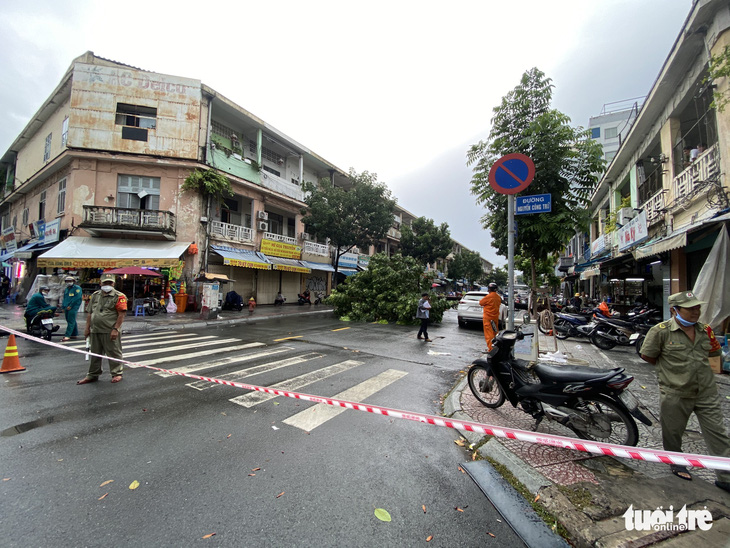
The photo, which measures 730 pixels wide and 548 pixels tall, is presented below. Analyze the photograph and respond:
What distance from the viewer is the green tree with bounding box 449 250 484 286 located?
164 ft

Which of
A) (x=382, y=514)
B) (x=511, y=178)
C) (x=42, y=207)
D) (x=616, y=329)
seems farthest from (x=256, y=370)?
(x=42, y=207)

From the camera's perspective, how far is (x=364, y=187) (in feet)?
70.9

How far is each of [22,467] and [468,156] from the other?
8.13m

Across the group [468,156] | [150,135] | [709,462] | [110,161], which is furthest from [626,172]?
[110,161]

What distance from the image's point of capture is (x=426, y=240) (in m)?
33.2

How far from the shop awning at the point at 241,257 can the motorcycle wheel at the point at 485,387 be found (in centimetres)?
1548

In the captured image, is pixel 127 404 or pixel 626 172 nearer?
pixel 127 404

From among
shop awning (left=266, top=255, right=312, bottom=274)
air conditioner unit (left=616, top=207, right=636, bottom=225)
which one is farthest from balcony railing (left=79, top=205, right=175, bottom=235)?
air conditioner unit (left=616, top=207, right=636, bottom=225)

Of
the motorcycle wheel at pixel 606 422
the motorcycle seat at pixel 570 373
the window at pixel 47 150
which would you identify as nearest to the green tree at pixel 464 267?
the window at pixel 47 150

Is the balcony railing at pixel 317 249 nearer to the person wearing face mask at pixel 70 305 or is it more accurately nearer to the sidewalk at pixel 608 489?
the person wearing face mask at pixel 70 305

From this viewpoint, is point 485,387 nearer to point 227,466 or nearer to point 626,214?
point 227,466

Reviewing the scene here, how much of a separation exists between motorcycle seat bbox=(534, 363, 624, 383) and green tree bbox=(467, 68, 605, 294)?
335 cm

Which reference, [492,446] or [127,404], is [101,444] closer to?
[127,404]

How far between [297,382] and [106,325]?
3.26 m
